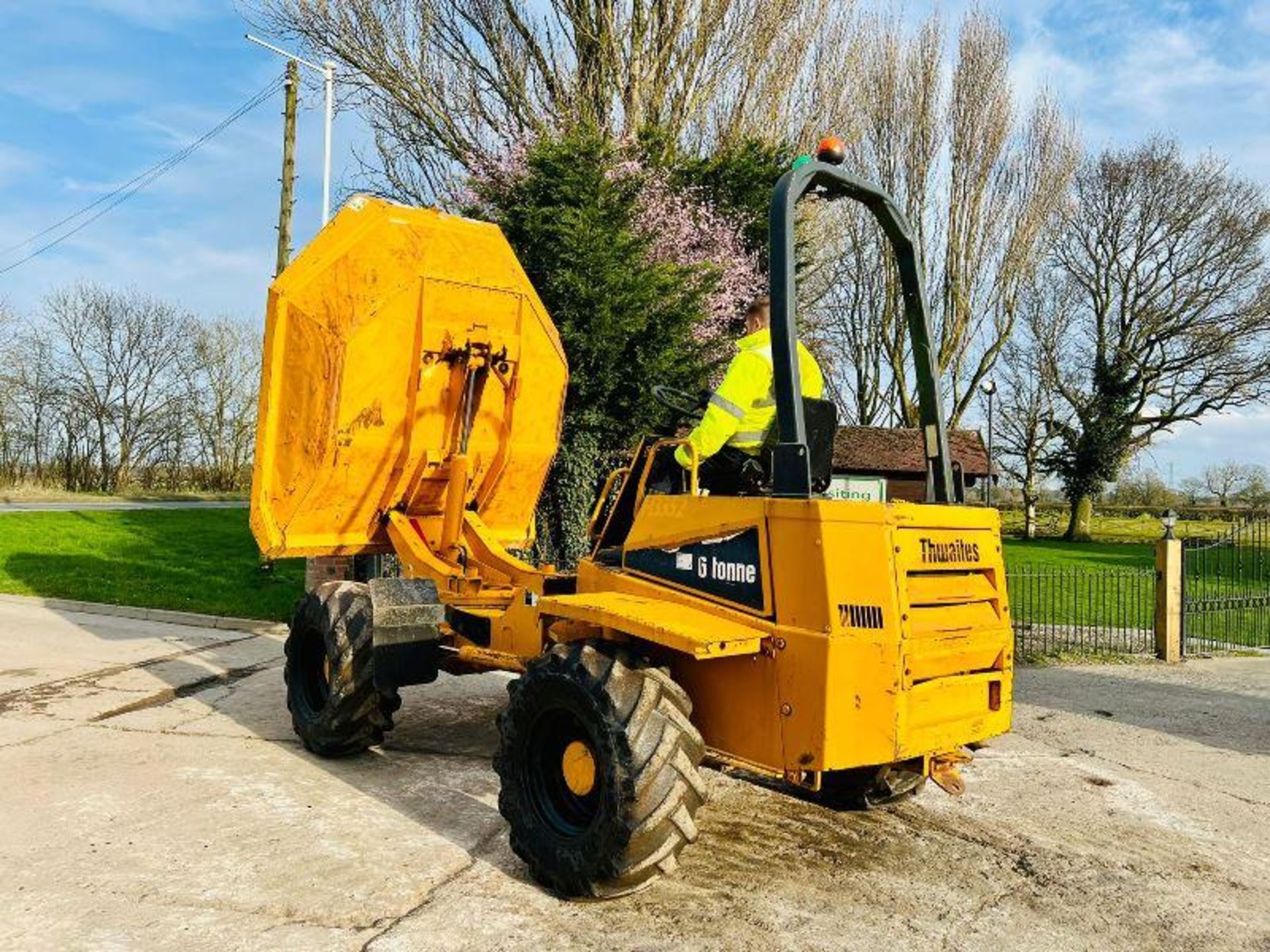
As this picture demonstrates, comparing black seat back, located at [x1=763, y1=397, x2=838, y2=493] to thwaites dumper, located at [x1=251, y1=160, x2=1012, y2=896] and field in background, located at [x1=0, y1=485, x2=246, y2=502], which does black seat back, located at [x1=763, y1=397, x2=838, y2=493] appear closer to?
thwaites dumper, located at [x1=251, y1=160, x2=1012, y2=896]

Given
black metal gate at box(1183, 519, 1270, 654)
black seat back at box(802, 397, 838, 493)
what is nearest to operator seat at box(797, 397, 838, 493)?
black seat back at box(802, 397, 838, 493)

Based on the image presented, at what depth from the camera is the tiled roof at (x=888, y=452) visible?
93.3 feet

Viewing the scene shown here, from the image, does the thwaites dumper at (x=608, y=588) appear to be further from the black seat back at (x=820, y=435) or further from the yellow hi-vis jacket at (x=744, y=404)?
the yellow hi-vis jacket at (x=744, y=404)

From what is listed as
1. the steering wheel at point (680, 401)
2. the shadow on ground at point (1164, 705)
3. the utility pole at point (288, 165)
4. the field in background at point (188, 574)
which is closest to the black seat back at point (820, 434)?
the steering wheel at point (680, 401)

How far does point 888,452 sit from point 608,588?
2592cm

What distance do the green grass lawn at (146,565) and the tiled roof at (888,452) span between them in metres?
16.2

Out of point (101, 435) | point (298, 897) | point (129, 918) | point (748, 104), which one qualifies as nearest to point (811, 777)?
point (298, 897)

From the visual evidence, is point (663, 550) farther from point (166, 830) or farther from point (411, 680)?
point (166, 830)

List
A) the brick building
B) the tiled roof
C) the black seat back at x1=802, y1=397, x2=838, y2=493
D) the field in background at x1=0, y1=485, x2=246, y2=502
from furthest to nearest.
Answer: the field in background at x1=0, y1=485, x2=246, y2=502
the tiled roof
the brick building
the black seat back at x1=802, y1=397, x2=838, y2=493

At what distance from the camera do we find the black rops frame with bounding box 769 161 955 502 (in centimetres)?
383

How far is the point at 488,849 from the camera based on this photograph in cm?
441

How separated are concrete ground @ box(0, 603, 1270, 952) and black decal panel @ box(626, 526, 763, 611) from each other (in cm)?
123

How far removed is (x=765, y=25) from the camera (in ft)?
62.5

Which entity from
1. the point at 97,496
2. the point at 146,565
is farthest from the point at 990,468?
the point at 97,496
